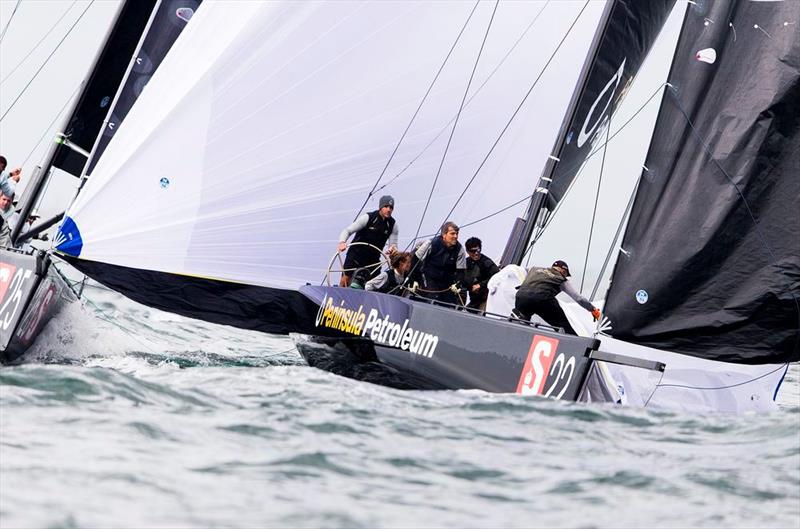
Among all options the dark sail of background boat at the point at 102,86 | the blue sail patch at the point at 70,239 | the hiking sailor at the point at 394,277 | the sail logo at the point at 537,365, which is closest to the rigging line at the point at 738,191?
the sail logo at the point at 537,365

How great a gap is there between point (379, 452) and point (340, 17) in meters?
4.46

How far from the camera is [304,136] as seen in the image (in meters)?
7.52

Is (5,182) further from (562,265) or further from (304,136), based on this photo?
(562,265)

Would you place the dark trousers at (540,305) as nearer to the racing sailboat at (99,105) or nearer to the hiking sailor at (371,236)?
the hiking sailor at (371,236)

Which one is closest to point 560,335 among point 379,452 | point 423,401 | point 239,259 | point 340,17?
point 423,401

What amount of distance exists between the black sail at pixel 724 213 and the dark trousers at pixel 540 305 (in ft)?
1.65

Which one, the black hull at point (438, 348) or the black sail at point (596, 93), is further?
the black sail at point (596, 93)

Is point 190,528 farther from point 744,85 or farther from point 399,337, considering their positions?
point 744,85

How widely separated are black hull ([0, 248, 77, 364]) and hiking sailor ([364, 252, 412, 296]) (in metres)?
2.12

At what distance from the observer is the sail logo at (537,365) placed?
5395 millimetres

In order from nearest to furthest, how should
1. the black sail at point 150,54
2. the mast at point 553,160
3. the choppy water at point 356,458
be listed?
the choppy water at point 356,458, the black sail at point 150,54, the mast at point 553,160

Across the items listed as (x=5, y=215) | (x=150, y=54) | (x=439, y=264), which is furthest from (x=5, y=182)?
(x=439, y=264)

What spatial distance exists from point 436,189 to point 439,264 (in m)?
1.47

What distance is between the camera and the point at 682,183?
20.3ft
